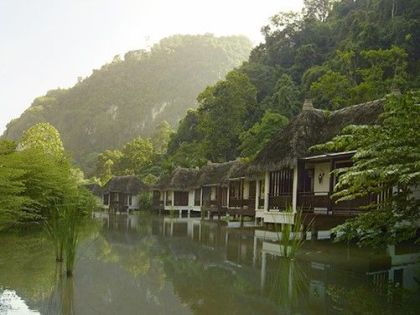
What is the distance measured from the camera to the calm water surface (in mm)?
6410

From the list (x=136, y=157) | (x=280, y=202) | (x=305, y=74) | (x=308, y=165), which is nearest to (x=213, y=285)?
(x=280, y=202)

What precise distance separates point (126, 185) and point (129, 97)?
51.8 metres

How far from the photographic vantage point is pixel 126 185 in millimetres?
45375

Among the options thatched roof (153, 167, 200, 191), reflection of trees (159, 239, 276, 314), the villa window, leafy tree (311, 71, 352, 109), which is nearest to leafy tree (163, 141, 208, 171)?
thatched roof (153, 167, 200, 191)

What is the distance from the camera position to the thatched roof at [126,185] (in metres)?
45.1

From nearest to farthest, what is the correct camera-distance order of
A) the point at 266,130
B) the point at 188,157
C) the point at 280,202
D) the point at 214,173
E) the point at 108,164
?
the point at 280,202 < the point at 266,130 < the point at 214,173 < the point at 188,157 < the point at 108,164

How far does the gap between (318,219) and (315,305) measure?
8190mm

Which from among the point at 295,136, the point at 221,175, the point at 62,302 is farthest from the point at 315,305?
the point at 221,175

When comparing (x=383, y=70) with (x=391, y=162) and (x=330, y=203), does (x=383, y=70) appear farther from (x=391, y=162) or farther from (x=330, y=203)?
(x=391, y=162)

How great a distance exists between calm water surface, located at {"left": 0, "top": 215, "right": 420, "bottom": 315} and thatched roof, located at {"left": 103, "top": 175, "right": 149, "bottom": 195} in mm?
31510

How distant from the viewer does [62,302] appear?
20.6ft

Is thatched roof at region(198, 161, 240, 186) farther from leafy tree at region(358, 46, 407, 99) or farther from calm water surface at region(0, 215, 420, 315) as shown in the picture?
calm water surface at region(0, 215, 420, 315)

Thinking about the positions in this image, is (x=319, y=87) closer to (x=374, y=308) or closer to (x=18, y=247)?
(x=18, y=247)

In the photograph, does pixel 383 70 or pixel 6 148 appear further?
pixel 383 70
